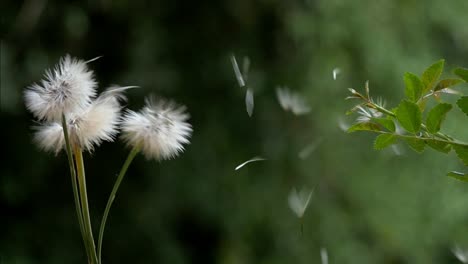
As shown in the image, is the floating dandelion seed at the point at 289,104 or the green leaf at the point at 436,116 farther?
the floating dandelion seed at the point at 289,104

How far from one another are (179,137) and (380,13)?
1262mm

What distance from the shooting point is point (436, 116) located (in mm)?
358

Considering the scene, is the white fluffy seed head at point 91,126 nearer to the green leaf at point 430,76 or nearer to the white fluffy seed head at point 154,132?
the white fluffy seed head at point 154,132

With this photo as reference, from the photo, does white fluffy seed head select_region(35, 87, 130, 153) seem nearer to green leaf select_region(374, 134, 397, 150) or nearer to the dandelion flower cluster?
the dandelion flower cluster

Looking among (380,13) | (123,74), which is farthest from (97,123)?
(380,13)

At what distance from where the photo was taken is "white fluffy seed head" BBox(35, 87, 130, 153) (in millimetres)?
355

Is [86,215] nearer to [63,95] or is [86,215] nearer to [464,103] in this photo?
[63,95]

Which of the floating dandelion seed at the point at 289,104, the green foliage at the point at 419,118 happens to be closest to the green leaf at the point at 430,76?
the green foliage at the point at 419,118

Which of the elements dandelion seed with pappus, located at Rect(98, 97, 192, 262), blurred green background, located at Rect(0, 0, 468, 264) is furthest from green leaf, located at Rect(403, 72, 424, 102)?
blurred green background, located at Rect(0, 0, 468, 264)

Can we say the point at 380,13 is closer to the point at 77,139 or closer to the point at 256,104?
the point at 256,104

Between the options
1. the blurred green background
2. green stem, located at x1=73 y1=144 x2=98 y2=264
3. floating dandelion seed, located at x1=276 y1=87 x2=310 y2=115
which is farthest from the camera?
the blurred green background

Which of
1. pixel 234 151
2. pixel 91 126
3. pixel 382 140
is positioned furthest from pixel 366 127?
pixel 234 151

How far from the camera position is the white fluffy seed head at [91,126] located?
355mm

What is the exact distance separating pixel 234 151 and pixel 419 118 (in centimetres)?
112
